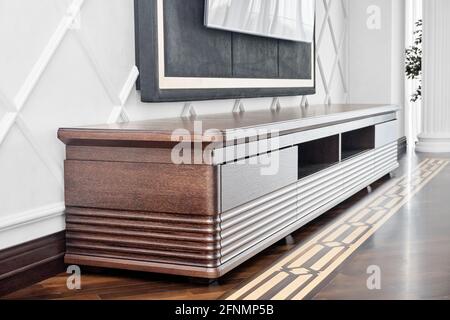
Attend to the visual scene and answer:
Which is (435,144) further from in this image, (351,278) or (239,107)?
(351,278)

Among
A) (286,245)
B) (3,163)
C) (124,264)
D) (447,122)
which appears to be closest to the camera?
(3,163)

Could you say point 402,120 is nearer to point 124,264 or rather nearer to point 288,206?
point 288,206

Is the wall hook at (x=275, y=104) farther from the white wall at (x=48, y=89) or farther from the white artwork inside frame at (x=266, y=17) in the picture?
the white wall at (x=48, y=89)

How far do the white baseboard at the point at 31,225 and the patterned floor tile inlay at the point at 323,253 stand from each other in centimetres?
67

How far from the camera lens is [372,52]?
5.64 metres

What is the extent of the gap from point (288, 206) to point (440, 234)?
2.22 ft

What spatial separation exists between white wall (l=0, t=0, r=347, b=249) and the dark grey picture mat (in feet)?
0.22

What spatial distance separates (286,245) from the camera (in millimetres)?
2668

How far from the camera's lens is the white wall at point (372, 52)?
559 centimetres

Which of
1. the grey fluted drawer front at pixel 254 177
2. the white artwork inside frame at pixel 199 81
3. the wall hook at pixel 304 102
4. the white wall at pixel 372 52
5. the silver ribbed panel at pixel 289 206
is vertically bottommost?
the silver ribbed panel at pixel 289 206

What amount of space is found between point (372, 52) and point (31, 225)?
406cm

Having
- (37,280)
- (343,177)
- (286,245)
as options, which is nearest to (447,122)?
(343,177)

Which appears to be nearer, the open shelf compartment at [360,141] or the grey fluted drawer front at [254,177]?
the grey fluted drawer front at [254,177]

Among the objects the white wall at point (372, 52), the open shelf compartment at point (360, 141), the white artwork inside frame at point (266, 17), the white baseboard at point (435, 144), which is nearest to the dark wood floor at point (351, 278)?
the white artwork inside frame at point (266, 17)
